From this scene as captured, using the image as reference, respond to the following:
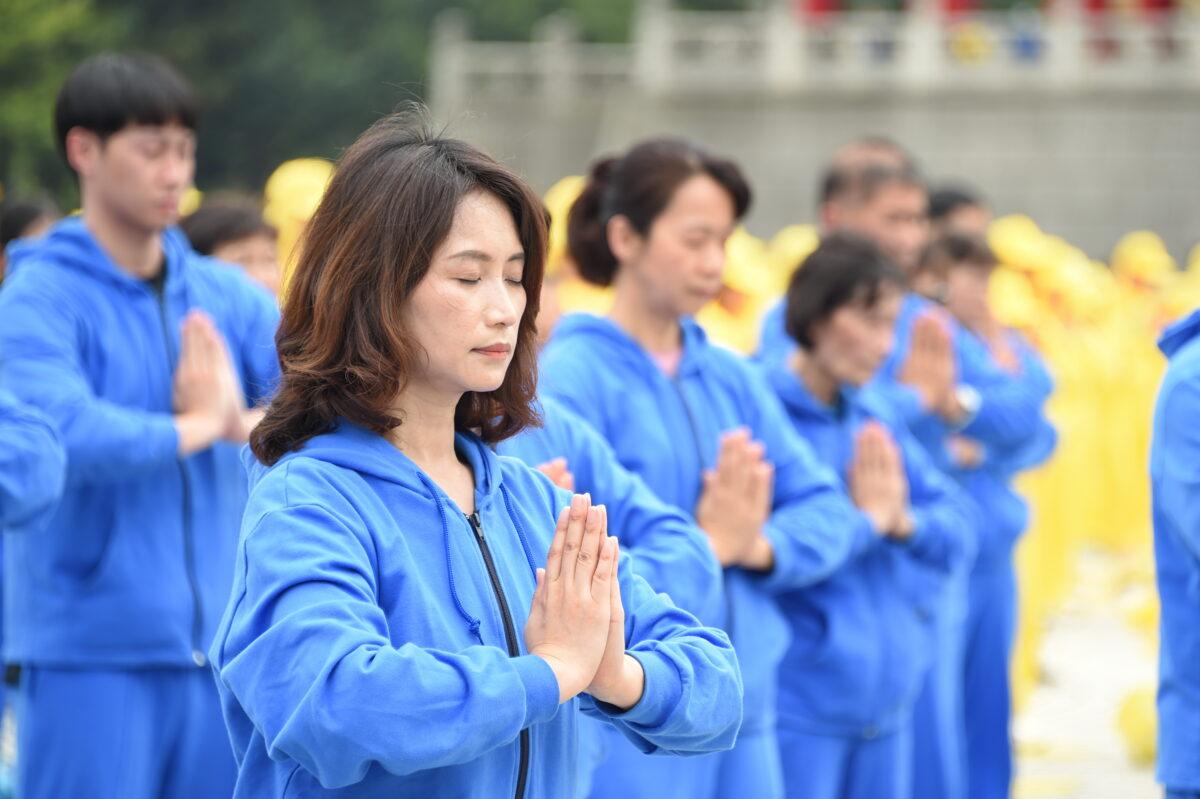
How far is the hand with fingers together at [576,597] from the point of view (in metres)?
2.52

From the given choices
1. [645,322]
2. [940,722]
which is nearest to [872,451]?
[645,322]

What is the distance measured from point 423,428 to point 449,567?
230mm

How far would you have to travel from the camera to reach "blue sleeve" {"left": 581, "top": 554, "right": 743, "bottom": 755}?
2.64m

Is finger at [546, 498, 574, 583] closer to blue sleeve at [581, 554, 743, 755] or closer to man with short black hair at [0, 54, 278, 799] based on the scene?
blue sleeve at [581, 554, 743, 755]

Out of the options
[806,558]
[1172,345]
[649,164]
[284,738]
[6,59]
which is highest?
[6,59]

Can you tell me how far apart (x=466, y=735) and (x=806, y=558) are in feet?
6.78

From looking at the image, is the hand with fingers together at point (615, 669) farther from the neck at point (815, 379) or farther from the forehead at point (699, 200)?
the neck at point (815, 379)

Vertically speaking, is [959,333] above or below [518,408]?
above

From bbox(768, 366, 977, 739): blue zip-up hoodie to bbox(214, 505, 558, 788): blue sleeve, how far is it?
2400 mm

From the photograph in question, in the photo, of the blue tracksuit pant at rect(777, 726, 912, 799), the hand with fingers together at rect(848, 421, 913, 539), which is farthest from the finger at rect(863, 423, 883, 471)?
the blue tracksuit pant at rect(777, 726, 912, 799)

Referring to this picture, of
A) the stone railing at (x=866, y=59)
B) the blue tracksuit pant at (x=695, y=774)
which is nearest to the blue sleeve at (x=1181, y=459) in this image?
the blue tracksuit pant at (x=695, y=774)

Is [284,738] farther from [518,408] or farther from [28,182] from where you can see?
[28,182]

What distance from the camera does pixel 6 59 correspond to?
19.3m

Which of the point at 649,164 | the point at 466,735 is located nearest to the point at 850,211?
the point at 649,164
